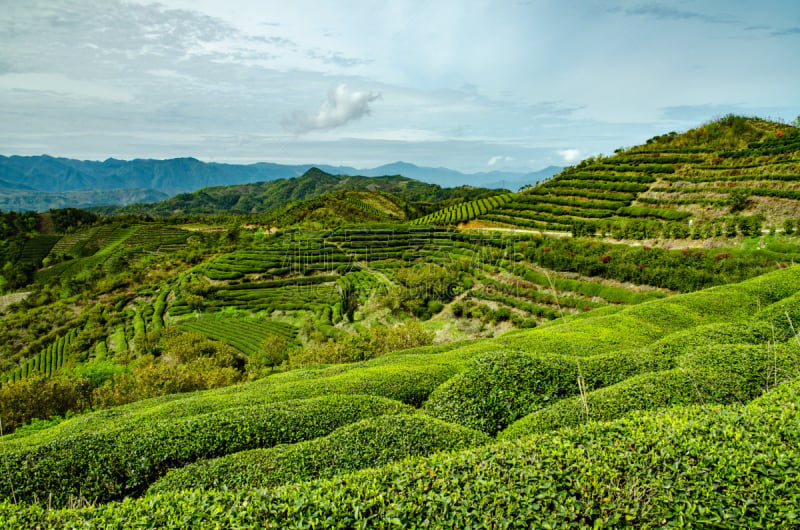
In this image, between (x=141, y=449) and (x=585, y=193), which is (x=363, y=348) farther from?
(x=585, y=193)

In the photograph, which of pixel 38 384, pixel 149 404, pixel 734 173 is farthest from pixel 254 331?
pixel 734 173

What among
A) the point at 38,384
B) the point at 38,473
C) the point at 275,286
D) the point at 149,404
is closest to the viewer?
the point at 38,473

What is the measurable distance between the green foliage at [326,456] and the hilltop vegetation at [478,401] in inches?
2.0

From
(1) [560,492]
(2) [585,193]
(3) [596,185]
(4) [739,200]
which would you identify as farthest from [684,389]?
(3) [596,185]

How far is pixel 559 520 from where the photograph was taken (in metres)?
5.10

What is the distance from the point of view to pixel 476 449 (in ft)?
22.5

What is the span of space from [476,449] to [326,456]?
3701mm

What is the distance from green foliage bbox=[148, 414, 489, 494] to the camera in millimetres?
8055

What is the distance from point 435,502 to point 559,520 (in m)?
1.76

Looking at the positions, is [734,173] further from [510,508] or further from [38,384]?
[38,384]

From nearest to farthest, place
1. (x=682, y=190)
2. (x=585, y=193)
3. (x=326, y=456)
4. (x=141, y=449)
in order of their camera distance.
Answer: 1. (x=326, y=456)
2. (x=141, y=449)
3. (x=682, y=190)
4. (x=585, y=193)

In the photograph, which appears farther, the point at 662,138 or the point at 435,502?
the point at 662,138

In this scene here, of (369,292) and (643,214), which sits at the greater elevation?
(643,214)

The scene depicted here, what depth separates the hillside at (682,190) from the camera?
1610 inches
